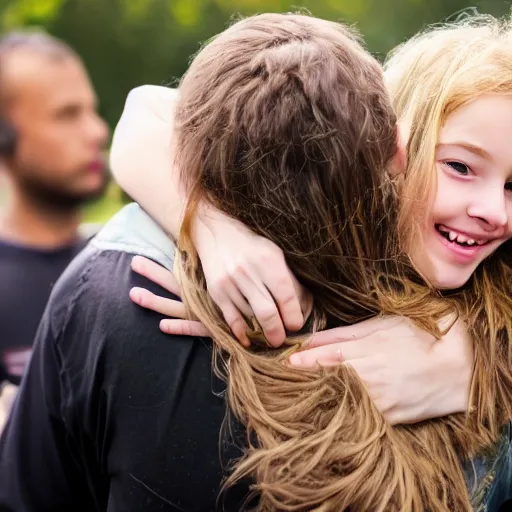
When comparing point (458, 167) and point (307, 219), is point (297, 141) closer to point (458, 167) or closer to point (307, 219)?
point (307, 219)

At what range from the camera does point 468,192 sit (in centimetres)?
127

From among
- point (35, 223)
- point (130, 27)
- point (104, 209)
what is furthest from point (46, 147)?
point (130, 27)

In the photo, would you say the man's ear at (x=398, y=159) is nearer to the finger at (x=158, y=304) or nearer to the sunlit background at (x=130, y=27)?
the finger at (x=158, y=304)

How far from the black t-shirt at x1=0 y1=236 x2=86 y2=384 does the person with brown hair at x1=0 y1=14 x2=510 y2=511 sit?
1.05 metres

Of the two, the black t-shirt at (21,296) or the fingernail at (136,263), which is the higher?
the fingernail at (136,263)

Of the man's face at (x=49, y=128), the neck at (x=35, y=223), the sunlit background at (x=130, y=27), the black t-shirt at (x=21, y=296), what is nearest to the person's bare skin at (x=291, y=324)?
the black t-shirt at (x=21, y=296)

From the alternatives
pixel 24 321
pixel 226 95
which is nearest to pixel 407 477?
pixel 226 95

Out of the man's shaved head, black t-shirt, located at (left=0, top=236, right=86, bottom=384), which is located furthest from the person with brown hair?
the man's shaved head

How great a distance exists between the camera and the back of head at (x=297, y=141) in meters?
1.06

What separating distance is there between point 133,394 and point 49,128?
5.57 feet

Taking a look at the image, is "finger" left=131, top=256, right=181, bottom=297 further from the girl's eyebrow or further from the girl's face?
the girl's eyebrow

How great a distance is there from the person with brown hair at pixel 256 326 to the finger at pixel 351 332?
17 mm

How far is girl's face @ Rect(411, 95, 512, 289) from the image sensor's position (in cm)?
125

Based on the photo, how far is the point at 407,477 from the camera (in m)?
1.11
